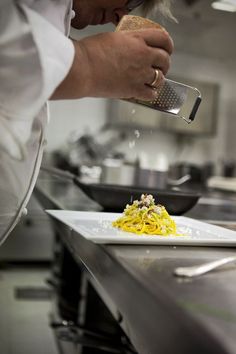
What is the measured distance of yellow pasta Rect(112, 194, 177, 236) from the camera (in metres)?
0.83

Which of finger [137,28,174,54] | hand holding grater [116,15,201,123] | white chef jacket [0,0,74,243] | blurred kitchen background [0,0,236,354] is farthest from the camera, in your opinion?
blurred kitchen background [0,0,236,354]

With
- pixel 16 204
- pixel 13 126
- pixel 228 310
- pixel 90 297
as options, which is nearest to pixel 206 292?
pixel 228 310

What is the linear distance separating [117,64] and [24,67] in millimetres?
147

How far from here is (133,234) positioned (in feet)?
2.56

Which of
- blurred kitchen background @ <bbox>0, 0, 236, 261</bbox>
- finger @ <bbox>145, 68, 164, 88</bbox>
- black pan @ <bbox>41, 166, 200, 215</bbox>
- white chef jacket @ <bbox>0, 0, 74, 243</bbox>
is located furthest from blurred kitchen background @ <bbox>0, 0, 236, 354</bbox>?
white chef jacket @ <bbox>0, 0, 74, 243</bbox>

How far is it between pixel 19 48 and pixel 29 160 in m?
0.24

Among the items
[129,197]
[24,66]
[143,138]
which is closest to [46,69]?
[24,66]

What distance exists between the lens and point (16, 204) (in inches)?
31.7

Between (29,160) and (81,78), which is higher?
(81,78)

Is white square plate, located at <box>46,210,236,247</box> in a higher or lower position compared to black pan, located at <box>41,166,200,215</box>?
lower

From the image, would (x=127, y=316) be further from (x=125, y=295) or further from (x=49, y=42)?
(x=49, y=42)

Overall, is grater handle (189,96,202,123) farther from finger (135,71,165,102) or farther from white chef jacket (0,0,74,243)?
white chef jacket (0,0,74,243)

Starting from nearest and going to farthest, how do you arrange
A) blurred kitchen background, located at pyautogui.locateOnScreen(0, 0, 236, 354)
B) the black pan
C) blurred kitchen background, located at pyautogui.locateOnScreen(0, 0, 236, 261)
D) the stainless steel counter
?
the stainless steel counter → the black pan → blurred kitchen background, located at pyautogui.locateOnScreen(0, 0, 236, 354) → blurred kitchen background, located at pyautogui.locateOnScreen(0, 0, 236, 261)

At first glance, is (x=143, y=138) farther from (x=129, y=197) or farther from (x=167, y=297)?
(x=167, y=297)
